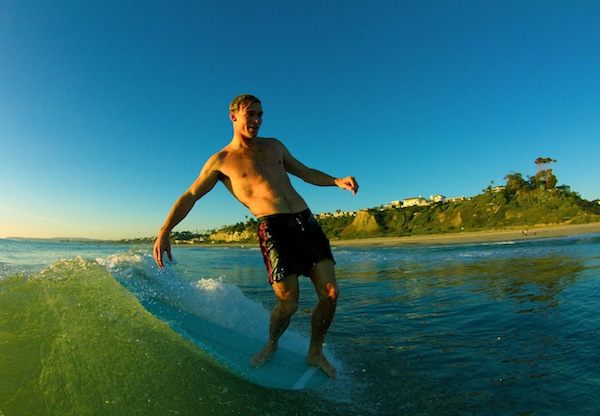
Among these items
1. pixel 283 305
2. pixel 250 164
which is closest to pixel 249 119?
pixel 250 164

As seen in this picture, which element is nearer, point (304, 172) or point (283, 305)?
point (283, 305)

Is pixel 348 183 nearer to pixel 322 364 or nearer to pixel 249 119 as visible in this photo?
pixel 249 119

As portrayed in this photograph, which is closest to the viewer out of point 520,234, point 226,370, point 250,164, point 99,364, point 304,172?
point 99,364

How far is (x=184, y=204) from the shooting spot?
3.44m

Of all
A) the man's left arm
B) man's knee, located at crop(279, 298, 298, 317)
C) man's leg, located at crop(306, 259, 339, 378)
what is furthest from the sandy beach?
man's knee, located at crop(279, 298, 298, 317)

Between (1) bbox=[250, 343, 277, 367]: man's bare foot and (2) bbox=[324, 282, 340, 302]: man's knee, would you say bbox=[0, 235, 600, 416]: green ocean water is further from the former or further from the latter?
(2) bbox=[324, 282, 340, 302]: man's knee

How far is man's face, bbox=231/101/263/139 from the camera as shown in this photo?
3.52 metres

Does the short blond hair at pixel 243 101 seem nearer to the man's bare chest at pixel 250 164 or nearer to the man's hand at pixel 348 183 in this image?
the man's bare chest at pixel 250 164

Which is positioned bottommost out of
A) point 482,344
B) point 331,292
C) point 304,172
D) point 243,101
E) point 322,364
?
point 482,344

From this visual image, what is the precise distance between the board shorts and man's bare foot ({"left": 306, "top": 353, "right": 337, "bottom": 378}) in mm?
786

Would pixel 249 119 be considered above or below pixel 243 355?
above

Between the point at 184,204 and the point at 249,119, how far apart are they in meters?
1.02

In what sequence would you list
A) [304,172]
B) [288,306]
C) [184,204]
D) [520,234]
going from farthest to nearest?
[520,234]
[304,172]
[184,204]
[288,306]

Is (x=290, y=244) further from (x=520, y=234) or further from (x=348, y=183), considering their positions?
(x=520, y=234)
